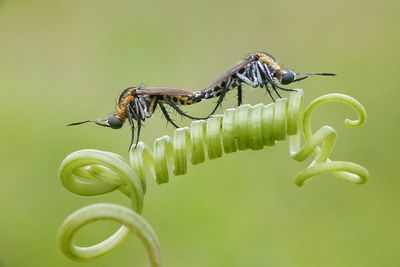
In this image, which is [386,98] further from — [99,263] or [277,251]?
A: [99,263]

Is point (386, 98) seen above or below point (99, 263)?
above

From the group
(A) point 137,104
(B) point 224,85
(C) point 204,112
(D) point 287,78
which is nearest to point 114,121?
(A) point 137,104

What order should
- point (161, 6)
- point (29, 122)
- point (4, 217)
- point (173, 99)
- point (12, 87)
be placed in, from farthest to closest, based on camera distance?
point (161, 6), point (12, 87), point (29, 122), point (4, 217), point (173, 99)

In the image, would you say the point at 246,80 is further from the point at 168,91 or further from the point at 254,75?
the point at 168,91

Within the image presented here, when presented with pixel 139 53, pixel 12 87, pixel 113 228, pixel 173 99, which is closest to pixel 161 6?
pixel 139 53

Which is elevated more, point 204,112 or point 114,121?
point 114,121

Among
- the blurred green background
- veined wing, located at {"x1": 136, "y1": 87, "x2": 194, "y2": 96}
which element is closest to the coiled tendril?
veined wing, located at {"x1": 136, "y1": 87, "x2": 194, "y2": 96}

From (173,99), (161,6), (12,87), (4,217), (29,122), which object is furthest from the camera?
(161,6)
